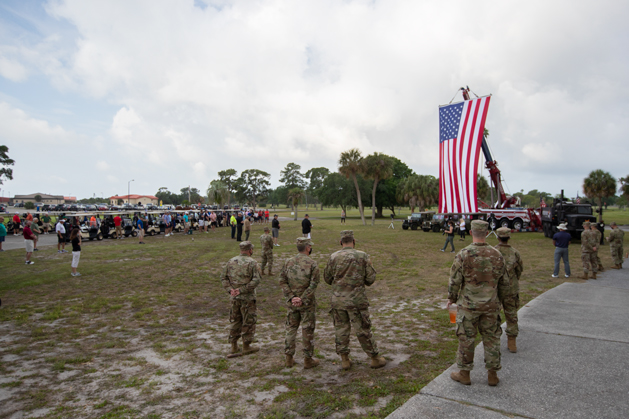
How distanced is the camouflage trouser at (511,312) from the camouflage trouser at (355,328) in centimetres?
204

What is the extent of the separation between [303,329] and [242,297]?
1172mm

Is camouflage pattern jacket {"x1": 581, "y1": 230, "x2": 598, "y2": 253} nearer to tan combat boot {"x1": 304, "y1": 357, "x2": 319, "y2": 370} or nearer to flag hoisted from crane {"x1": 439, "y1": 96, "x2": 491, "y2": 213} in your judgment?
tan combat boot {"x1": 304, "y1": 357, "x2": 319, "y2": 370}

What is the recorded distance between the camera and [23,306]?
8375 millimetres

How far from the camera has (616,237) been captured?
12.1 meters

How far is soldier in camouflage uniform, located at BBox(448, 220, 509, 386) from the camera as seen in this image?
4176mm

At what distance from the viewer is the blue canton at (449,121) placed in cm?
2395

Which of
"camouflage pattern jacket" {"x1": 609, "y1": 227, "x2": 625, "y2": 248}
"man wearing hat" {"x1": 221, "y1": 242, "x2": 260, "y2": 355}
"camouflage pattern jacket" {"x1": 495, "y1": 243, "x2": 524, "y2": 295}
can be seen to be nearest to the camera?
"camouflage pattern jacket" {"x1": 495, "y1": 243, "x2": 524, "y2": 295}

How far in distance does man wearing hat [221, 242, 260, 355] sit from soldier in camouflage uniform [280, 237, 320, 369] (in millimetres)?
658

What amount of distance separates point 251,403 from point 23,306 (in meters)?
7.47

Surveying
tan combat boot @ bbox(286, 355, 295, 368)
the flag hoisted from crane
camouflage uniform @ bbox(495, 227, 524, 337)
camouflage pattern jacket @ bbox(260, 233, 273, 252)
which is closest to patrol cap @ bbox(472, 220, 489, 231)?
camouflage uniform @ bbox(495, 227, 524, 337)

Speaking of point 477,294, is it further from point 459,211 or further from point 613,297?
point 459,211

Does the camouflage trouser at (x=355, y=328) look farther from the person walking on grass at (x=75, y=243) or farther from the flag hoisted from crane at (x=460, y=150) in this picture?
the flag hoisted from crane at (x=460, y=150)

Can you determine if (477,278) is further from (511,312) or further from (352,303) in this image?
(352,303)

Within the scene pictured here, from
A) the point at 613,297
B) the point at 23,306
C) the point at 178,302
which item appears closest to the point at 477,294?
the point at 613,297
